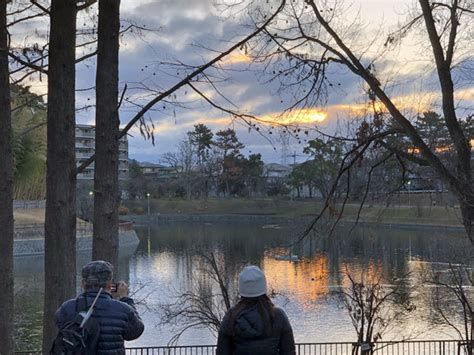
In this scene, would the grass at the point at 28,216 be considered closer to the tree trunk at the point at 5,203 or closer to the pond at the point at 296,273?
the pond at the point at 296,273

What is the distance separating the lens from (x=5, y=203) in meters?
5.62

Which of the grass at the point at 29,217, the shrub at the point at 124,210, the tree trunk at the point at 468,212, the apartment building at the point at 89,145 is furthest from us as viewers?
the shrub at the point at 124,210

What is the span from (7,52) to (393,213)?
155ft

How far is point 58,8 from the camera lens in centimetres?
483

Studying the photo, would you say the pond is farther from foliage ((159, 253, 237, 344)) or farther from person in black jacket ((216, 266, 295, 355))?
person in black jacket ((216, 266, 295, 355))

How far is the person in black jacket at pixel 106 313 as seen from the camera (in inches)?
105

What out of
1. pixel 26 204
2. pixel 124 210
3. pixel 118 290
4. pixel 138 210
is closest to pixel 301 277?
pixel 118 290

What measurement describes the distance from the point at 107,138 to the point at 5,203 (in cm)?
167

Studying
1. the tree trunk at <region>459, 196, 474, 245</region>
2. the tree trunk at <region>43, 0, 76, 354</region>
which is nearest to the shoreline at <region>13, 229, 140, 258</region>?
the tree trunk at <region>459, 196, 474, 245</region>

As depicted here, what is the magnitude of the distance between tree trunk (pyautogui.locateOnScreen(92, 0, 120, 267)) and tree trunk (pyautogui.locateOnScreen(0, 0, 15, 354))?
57.8 inches

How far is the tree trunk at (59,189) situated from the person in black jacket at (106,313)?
1968mm

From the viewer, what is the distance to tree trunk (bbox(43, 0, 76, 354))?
4.63m

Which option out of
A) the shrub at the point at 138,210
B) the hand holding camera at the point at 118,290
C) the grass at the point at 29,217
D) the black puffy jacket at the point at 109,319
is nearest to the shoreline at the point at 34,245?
the grass at the point at 29,217

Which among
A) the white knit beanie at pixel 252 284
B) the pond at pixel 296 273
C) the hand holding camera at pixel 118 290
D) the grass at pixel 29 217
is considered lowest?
the pond at pixel 296 273
